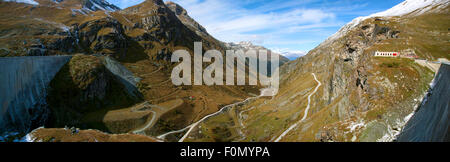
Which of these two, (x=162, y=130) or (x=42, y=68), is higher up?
(x=42, y=68)

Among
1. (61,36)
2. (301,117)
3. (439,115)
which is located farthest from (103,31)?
(439,115)

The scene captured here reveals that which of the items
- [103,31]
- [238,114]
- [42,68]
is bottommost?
[238,114]

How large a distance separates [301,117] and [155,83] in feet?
391

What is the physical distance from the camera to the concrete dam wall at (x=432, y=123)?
81.3 ft

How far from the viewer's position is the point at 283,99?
144 meters

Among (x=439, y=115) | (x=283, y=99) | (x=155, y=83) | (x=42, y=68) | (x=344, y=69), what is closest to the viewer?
(x=439, y=115)

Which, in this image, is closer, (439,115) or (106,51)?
(439,115)

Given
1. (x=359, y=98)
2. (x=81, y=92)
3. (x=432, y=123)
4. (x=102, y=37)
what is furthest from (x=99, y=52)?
(x=432, y=123)

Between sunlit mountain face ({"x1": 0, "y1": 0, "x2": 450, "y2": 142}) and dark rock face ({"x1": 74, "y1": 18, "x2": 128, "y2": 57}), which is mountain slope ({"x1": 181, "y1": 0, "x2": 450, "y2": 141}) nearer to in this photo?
sunlit mountain face ({"x1": 0, "y1": 0, "x2": 450, "y2": 142})

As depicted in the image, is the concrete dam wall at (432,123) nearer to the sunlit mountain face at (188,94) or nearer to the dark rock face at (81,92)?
the sunlit mountain face at (188,94)

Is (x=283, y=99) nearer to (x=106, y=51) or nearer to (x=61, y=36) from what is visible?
(x=106, y=51)

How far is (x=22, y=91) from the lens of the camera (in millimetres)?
79188

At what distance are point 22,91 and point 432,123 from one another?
118 metres

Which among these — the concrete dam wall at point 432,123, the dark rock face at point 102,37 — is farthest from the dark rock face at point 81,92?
the concrete dam wall at point 432,123
